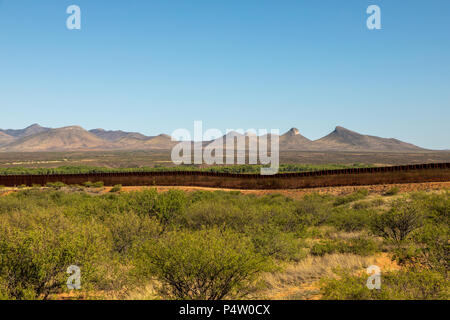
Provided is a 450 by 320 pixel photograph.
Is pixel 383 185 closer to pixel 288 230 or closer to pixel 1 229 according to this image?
pixel 288 230

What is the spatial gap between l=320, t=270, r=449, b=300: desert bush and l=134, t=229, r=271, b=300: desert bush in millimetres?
1734

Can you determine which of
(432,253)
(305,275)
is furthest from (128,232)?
(432,253)

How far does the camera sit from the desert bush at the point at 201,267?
23.9 feet

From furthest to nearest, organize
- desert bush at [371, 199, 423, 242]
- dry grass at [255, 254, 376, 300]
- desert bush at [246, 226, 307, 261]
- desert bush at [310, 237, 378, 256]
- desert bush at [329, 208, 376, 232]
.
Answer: desert bush at [329, 208, 376, 232]
desert bush at [371, 199, 423, 242]
desert bush at [310, 237, 378, 256]
desert bush at [246, 226, 307, 261]
dry grass at [255, 254, 376, 300]

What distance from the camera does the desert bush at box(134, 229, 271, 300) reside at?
287 inches

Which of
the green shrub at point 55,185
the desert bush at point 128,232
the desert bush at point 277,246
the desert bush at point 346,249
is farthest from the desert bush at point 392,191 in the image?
Answer: the green shrub at point 55,185

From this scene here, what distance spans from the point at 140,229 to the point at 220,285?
17.1ft

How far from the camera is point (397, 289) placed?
6793 mm

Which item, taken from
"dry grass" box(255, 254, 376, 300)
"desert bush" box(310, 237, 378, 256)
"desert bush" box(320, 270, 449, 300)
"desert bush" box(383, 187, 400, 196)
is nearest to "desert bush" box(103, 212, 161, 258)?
"dry grass" box(255, 254, 376, 300)

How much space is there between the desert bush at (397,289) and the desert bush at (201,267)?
1734mm

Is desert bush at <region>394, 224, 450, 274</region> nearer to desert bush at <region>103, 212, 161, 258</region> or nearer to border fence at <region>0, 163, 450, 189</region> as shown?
desert bush at <region>103, 212, 161, 258</region>

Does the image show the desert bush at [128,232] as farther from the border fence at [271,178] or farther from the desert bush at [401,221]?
the border fence at [271,178]
